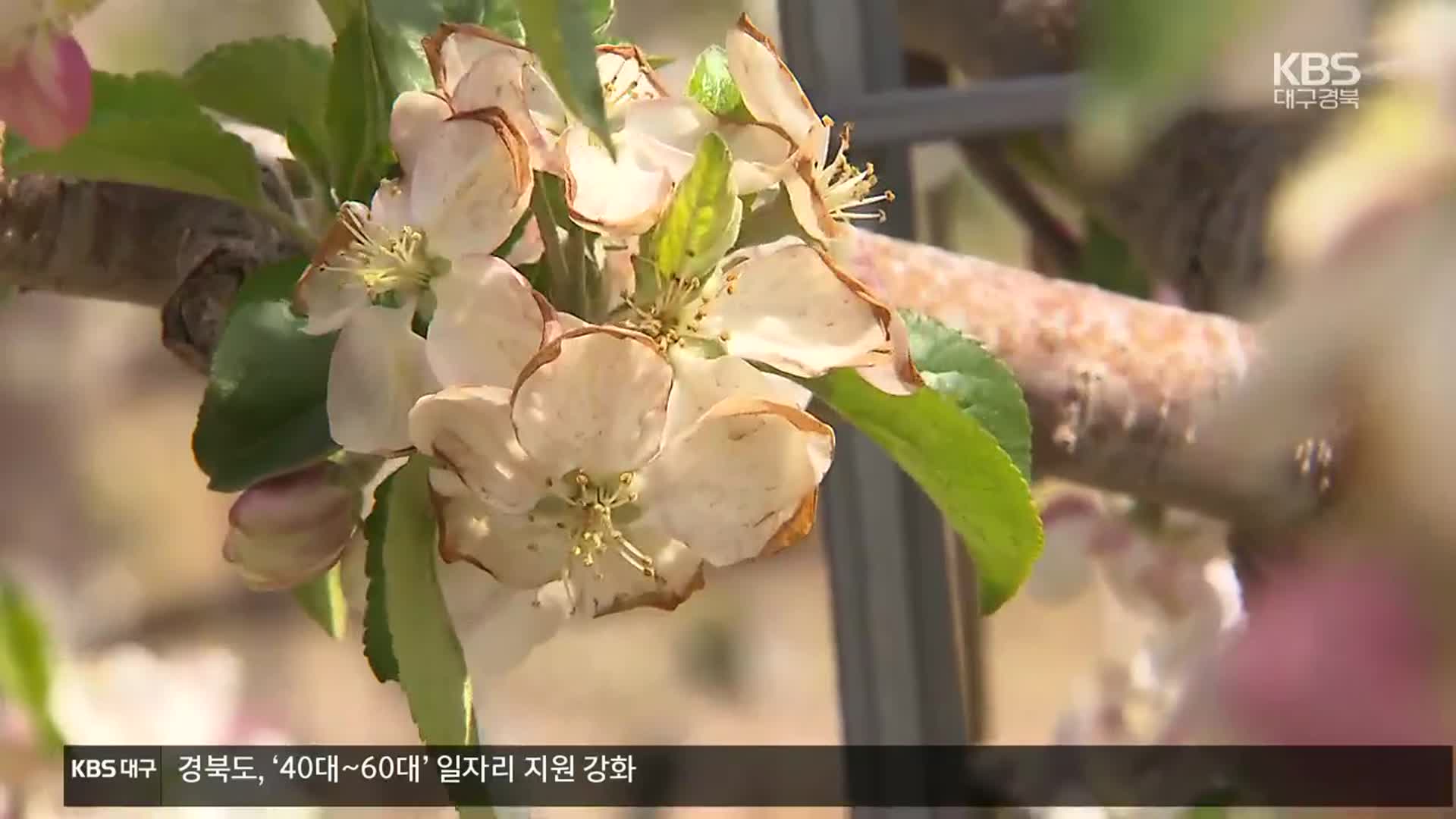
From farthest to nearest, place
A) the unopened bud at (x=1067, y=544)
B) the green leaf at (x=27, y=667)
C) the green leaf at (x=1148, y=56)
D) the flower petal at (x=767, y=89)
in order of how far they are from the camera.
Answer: the unopened bud at (x=1067, y=544) → the green leaf at (x=27, y=667) → the flower petal at (x=767, y=89) → the green leaf at (x=1148, y=56)

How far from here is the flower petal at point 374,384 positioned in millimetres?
140

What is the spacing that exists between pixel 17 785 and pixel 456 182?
11.5 inches

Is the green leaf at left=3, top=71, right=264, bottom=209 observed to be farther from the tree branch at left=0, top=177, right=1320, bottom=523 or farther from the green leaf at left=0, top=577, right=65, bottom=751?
the green leaf at left=0, top=577, right=65, bottom=751

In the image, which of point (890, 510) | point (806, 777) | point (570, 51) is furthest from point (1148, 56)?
point (806, 777)

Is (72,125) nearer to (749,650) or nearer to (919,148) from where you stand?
(919,148)

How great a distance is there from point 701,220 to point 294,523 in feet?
0.25

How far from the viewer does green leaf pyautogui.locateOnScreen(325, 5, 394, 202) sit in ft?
0.53

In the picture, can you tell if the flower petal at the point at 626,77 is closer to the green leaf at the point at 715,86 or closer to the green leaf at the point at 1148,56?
the green leaf at the point at 715,86

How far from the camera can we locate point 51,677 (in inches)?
12.4

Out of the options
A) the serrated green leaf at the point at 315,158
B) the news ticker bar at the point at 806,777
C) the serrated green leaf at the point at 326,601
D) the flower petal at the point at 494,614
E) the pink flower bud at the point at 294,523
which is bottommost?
the news ticker bar at the point at 806,777

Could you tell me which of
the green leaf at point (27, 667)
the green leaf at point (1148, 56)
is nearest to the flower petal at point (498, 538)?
the green leaf at point (1148, 56)

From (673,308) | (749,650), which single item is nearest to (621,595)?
(673,308)

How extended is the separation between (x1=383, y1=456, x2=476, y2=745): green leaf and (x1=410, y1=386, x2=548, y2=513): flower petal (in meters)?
0.02

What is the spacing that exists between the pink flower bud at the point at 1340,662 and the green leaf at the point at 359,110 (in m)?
0.14
